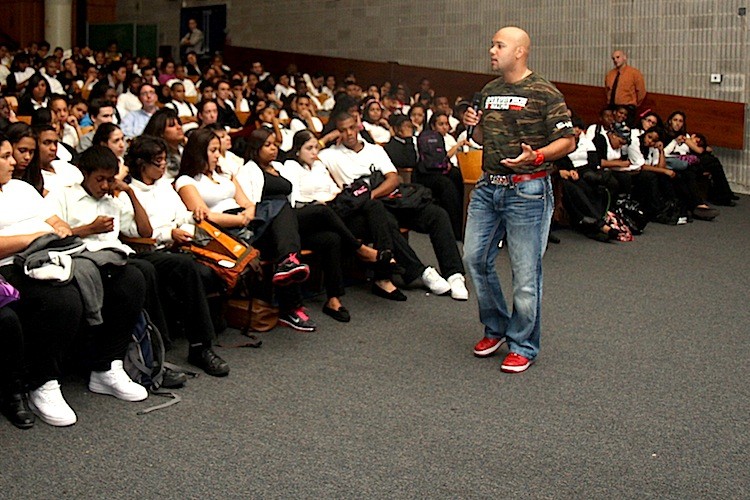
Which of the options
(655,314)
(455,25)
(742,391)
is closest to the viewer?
(742,391)

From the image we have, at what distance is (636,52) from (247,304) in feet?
24.8

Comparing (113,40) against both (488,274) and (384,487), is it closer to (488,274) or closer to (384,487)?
(488,274)

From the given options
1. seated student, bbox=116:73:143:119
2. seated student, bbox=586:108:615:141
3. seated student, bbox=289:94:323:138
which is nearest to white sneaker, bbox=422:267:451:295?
seated student, bbox=289:94:323:138

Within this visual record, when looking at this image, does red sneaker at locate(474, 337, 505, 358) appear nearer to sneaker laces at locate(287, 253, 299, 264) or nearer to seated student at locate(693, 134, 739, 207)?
sneaker laces at locate(287, 253, 299, 264)

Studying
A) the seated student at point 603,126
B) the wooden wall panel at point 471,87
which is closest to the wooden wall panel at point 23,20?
the wooden wall panel at point 471,87

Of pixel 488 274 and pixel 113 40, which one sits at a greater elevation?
pixel 113 40

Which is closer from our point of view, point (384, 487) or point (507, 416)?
point (384, 487)

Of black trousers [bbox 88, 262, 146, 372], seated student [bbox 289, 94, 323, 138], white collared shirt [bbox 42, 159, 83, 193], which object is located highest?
seated student [bbox 289, 94, 323, 138]

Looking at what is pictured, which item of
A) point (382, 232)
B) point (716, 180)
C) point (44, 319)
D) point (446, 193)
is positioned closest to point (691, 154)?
point (716, 180)

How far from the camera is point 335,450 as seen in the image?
3307 millimetres

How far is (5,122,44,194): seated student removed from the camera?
159 inches

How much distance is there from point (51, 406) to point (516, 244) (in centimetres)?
195

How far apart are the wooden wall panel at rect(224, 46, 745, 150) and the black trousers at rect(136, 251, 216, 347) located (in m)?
7.55

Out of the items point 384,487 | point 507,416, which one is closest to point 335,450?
point 384,487
